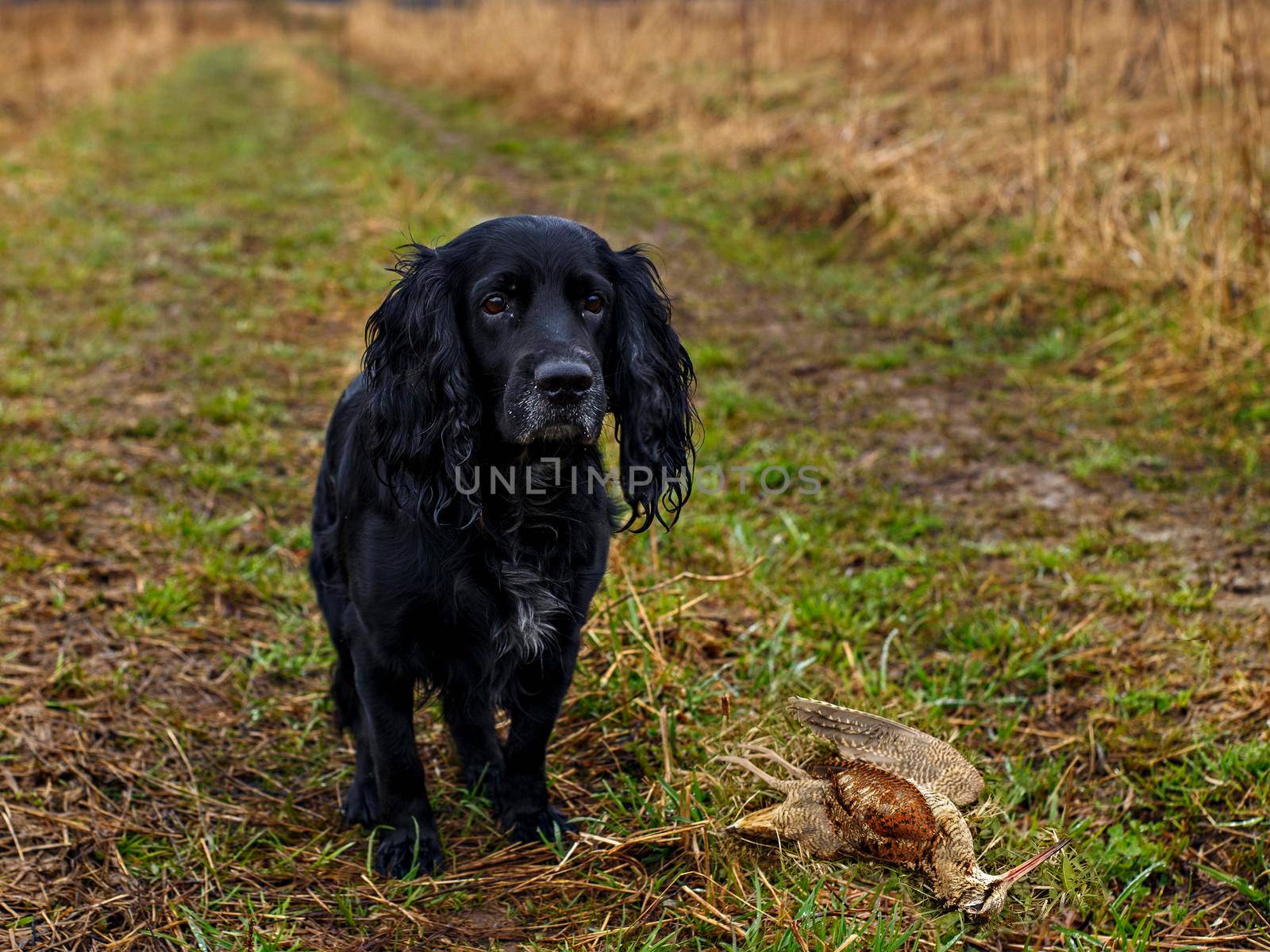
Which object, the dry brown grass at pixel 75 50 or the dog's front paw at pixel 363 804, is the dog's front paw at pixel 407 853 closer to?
the dog's front paw at pixel 363 804

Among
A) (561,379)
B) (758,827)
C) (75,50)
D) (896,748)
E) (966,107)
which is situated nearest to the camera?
(561,379)

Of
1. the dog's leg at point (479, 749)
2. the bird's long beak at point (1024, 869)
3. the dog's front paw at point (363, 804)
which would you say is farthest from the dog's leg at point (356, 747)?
the bird's long beak at point (1024, 869)

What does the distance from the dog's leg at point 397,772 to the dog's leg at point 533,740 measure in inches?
7.9

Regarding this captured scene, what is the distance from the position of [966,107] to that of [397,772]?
8626 mm

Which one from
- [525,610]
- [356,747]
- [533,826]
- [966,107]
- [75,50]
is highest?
[75,50]

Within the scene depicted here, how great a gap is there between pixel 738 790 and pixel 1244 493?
2.73 metres

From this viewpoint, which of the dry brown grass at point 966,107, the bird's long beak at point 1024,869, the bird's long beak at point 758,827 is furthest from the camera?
the dry brown grass at point 966,107

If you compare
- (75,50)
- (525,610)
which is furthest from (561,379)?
(75,50)

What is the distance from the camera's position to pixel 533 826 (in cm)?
267

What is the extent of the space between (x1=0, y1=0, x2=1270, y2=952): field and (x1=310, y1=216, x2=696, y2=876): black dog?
0.33m

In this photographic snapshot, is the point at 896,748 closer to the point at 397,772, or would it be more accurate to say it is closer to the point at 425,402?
the point at 397,772

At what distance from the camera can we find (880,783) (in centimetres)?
246

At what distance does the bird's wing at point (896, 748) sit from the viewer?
2.56 m

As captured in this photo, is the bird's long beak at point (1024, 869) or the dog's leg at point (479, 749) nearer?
the bird's long beak at point (1024, 869)
